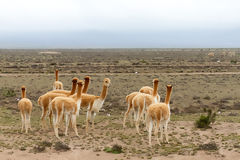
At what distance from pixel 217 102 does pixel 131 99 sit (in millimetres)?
10584

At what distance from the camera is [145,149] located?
1041 cm

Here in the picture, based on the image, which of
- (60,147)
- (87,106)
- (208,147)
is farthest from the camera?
(87,106)

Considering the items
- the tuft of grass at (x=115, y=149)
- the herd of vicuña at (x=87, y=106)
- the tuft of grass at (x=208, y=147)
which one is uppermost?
the herd of vicuña at (x=87, y=106)

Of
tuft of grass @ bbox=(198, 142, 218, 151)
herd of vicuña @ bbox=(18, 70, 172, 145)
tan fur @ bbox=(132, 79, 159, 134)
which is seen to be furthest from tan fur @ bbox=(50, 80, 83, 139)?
tuft of grass @ bbox=(198, 142, 218, 151)

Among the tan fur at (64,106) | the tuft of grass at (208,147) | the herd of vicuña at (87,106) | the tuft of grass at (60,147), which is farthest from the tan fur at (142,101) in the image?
the tuft of grass at (60,147)

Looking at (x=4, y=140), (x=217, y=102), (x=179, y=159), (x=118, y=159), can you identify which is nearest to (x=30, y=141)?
(x=4, y=140)

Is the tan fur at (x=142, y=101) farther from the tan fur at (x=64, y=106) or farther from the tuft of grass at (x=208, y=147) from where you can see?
the tuft of grass at (x=208, y=147)

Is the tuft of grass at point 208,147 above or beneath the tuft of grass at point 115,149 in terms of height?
above

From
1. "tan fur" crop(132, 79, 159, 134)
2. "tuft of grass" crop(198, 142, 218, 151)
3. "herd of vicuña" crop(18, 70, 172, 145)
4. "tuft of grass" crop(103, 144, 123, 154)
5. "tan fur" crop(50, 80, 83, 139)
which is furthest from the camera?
"tan fur" crop(132, 79, 159, 134)

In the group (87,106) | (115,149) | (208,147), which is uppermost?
(87,106)

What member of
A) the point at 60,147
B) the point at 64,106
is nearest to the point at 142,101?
the point at 64,106

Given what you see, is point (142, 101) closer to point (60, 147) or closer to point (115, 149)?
point (115, 149)

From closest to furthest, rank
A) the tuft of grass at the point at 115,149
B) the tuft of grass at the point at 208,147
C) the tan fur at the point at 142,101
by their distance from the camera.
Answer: the tuft of grass at the point at 208,147 < the tuft of grass at the point at 115,149 < the tan fur at the point at 142,101

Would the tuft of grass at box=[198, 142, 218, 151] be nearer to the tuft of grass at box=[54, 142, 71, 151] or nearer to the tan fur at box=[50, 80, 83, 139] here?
the tuft of grass at box=[54, 142, 71, 151]
